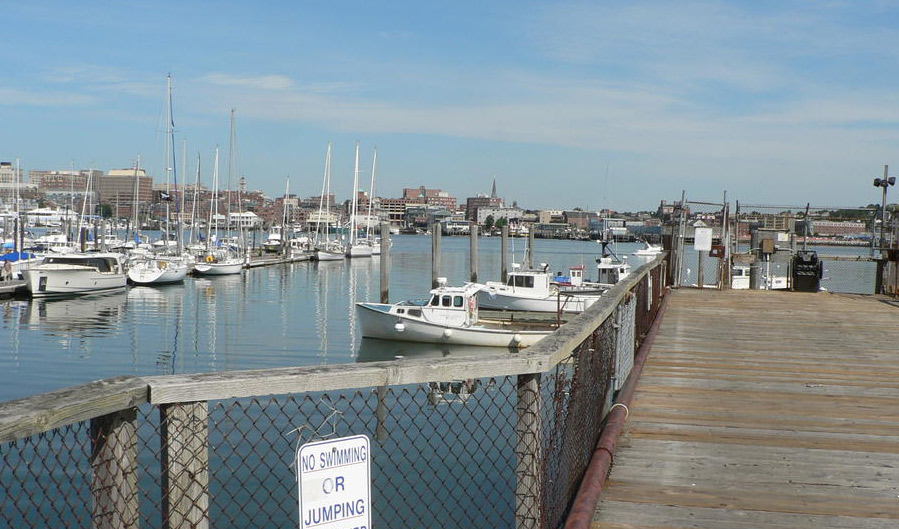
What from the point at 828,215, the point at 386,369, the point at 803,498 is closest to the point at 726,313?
the point at 803,498

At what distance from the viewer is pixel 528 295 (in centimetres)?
3853

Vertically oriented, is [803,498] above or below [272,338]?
above

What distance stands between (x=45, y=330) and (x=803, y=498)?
3448 centimetres

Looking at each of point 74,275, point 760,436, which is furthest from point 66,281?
point 760,436

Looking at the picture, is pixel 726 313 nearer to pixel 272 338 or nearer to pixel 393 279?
pixel 272 338

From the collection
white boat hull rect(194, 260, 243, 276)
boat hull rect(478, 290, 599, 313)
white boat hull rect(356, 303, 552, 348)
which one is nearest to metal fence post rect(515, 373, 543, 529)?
white boat hull rect(356, 303, 552, 348)

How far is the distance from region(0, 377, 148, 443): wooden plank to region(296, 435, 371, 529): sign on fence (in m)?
0.60

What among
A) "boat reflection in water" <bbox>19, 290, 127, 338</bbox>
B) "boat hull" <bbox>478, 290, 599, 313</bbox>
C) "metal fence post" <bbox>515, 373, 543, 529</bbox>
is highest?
"metal fence post" <bbox>515, 373, 543, 529</bbox>

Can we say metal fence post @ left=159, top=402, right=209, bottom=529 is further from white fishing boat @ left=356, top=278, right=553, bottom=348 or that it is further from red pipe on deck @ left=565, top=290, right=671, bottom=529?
white fishing boat @ left=356, top=278, right=553, bottom=348

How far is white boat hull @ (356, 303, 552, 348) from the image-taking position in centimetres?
2981

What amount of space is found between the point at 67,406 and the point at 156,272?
57.0 meters

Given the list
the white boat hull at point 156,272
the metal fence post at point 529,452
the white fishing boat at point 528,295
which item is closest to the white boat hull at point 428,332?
the white fishing boat at point 528,295

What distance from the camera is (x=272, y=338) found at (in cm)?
3469

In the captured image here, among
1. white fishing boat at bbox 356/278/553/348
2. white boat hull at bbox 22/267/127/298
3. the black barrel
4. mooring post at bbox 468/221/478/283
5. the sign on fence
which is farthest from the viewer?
mooring post at bbox 468/221/478/283
